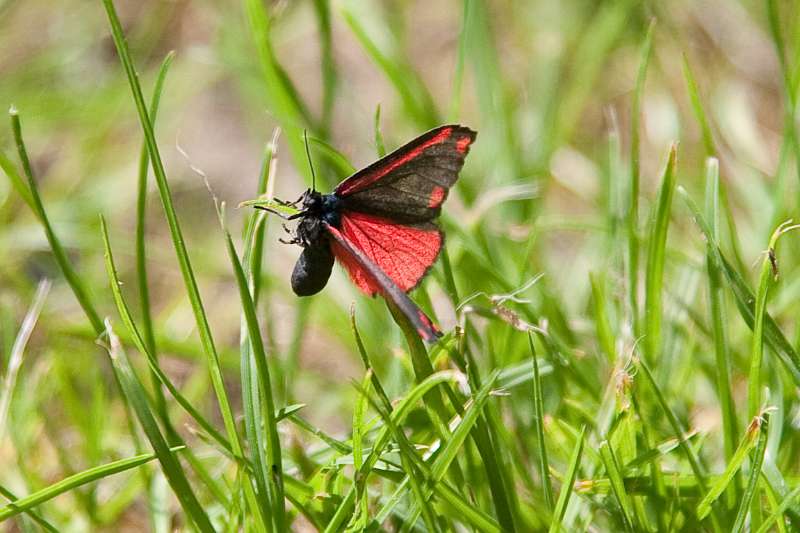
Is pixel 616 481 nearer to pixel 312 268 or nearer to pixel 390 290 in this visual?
pixel 390 290

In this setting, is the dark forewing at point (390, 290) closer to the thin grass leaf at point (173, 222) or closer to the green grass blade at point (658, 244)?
the thin grass leaf at point (173, 222)

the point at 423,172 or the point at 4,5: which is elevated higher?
the point at 4,5

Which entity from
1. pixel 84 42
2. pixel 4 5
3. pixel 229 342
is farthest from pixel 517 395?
pixel 4 5

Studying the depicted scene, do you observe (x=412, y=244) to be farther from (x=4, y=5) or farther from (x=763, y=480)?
(x=4, y=5)

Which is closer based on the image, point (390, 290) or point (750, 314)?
point (390, 290)

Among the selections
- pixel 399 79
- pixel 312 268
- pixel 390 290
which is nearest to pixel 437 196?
pixel 312 268

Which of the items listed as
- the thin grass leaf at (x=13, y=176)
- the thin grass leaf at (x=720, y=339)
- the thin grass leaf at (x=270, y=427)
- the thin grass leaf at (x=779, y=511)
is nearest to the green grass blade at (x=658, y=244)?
the thin grass leaf at (x=720, y=339)

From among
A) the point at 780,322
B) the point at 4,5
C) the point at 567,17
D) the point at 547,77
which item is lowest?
the point at 780,322

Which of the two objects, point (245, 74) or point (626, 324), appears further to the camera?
point (245, 74)
